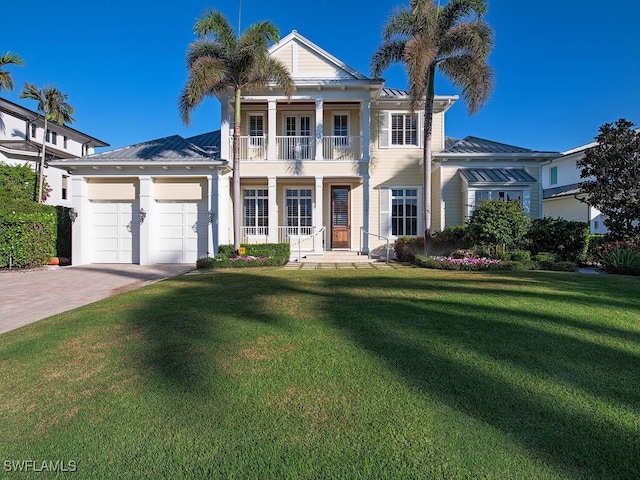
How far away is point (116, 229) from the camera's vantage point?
14297 mm

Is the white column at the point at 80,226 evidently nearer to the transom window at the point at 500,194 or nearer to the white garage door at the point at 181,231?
the white garage door at the point at 181,231

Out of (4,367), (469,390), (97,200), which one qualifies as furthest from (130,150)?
(469,390)

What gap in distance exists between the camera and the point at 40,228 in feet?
42.6

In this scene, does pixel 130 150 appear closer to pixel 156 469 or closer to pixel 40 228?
pixel 40 228

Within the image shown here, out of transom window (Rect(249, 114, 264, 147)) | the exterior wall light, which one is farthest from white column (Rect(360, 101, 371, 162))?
the exterior wall light

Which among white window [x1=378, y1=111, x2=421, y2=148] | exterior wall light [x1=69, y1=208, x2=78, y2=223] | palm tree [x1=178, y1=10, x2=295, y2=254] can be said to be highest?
palm tree [x1=178, y1=10, x2=295, y2=254]

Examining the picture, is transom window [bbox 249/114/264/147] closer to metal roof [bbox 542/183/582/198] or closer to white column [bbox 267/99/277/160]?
white column [bbox 267/99/277/160]

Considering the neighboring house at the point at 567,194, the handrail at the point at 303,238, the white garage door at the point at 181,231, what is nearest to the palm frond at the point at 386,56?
the handrail at the point at 303,238

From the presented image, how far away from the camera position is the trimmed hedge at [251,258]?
39.4 feet

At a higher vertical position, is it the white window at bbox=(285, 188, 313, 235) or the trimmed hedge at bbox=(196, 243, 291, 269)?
the white window at bbox=(285, 188, 313, 235)

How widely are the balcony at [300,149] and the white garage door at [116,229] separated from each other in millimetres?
5116

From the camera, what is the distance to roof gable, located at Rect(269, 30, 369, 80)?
14.7 metres

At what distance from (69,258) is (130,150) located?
205 inches

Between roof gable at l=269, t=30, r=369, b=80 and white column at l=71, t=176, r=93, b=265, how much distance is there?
937cm
